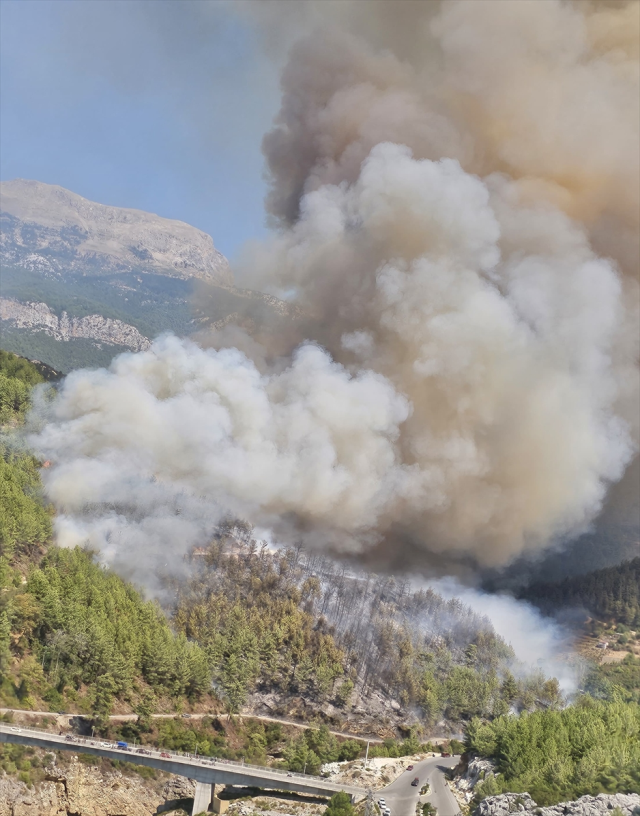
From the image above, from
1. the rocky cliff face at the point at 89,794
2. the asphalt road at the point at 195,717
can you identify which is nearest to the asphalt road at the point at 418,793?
the asphalt road at the point at 195,717

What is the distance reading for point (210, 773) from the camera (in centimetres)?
5953

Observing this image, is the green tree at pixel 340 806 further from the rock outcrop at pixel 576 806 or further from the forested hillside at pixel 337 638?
the forested hillside at pixel 337 638

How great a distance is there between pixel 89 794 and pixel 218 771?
391 inches

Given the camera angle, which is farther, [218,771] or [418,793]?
[418,793]

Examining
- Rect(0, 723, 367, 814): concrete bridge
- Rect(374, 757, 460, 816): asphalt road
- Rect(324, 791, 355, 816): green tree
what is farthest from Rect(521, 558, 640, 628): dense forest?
Rect(324, 791, 355, 816): green tree

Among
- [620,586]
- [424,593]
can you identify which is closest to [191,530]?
[424,593]

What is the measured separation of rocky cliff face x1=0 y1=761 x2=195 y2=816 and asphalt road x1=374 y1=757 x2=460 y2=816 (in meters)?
16.9

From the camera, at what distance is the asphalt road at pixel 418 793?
2234 inches

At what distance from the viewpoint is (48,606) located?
67562mm

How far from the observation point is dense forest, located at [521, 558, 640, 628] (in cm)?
12438

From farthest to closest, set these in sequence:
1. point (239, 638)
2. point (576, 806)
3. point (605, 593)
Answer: point (605, 593) < point (239, 638) < point (576, 806)

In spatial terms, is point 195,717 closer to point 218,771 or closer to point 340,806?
point 218,771

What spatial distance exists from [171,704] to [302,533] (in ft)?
98.2

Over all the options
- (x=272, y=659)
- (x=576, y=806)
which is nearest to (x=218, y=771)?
(x=272, y=659)
